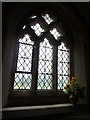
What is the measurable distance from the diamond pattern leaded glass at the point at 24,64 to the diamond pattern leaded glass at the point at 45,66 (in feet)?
0.57

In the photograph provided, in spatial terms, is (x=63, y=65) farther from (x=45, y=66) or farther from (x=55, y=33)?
(x=55, y=33)

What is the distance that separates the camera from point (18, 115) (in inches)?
55.0

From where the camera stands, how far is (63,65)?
7.31 feet

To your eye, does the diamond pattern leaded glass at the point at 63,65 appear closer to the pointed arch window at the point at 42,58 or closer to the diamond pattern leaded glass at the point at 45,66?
the pointed arch window at the point at 42,58

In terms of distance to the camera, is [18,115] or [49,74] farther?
[49,74]

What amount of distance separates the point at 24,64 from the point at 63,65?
0.75m

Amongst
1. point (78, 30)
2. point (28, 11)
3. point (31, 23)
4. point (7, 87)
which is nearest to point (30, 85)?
point (7, 87)

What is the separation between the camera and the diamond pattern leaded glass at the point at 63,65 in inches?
84.3

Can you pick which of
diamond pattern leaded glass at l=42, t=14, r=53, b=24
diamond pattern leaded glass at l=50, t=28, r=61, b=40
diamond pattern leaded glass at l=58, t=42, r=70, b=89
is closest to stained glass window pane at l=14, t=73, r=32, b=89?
diamond pattern leaded glass at l=58, t=42, r=70, b=89

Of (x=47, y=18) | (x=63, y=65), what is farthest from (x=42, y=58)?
(x=47, y=18)

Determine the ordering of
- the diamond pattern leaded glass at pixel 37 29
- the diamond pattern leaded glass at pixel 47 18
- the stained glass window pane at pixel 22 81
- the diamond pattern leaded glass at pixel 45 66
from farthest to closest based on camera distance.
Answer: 1. the diamond pattern leaded glass at pixel 47 18
2. the diamond pattern leaded glass at pixel 37 29
3. the diamond pattern leaded glass at pixel 45 66
4. the stained glass window pane at pixel 22 81

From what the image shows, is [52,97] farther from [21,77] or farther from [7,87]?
[7,87]

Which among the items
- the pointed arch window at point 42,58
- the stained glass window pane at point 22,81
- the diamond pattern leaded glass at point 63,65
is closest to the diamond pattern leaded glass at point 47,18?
the pointed arch window at point 42,58

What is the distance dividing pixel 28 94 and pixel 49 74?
484 mm
